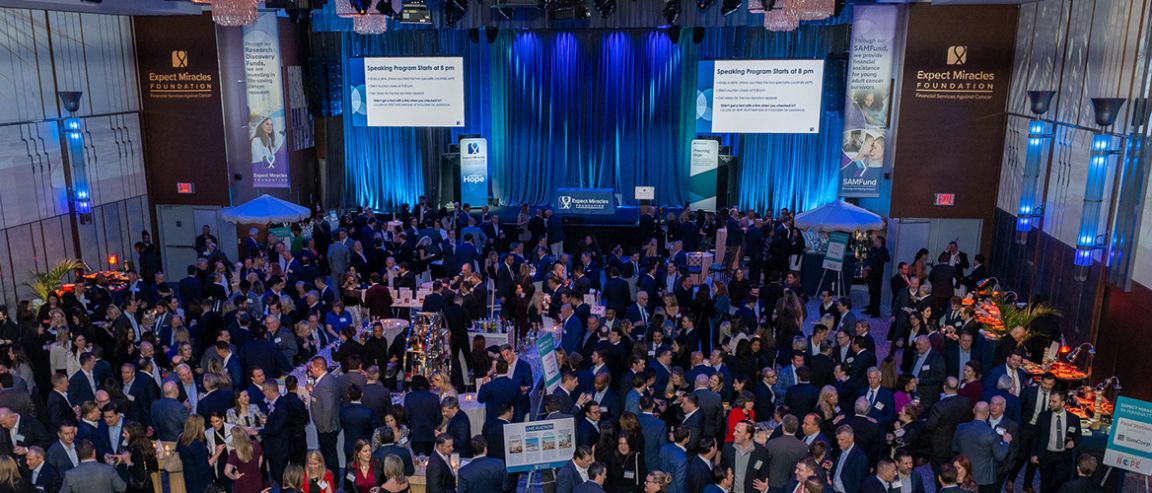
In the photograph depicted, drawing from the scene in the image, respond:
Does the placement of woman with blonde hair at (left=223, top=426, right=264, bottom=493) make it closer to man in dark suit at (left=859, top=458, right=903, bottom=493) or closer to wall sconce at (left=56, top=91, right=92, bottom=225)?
man in dark suit at (left=859, top=458, right=903, bottom=493)

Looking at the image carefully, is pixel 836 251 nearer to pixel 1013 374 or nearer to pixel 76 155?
pixel 1013 374

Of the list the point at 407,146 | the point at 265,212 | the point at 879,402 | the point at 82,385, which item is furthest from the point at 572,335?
the point at 407,146

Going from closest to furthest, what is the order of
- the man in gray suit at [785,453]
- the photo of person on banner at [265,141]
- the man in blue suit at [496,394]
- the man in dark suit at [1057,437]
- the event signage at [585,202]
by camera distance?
1. the man in gray suit at [785,453]
2. the man in dark suit at [1057,437]
3. the man in blue suit at [496,394]
4. the photo of person on banner at [265,141]
5. the event signage at [585,202]

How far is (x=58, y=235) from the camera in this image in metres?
13.6

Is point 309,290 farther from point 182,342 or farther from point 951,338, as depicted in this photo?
point 951,338

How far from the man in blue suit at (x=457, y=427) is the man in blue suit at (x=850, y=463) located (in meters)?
2.79

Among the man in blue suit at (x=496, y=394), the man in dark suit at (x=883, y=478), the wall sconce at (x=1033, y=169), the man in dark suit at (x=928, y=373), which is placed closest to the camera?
the man in dark suit at (x=883, y=478)

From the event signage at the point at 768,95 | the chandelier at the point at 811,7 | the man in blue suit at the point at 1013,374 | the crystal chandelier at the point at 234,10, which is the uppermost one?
the chandelier at the point at 811,7

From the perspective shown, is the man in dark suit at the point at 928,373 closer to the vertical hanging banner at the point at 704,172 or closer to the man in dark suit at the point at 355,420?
the man in dark suit at the point at 355,420

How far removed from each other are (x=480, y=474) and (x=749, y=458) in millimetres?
1927

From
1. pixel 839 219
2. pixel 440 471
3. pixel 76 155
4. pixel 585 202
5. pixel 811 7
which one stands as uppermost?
pixel 811 7

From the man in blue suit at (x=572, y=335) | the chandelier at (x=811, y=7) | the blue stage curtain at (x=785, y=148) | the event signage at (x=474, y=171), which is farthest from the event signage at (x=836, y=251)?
the event signage at (x=474, y=171)

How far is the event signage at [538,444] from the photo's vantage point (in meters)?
6.50

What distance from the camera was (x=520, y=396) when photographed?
792cm
